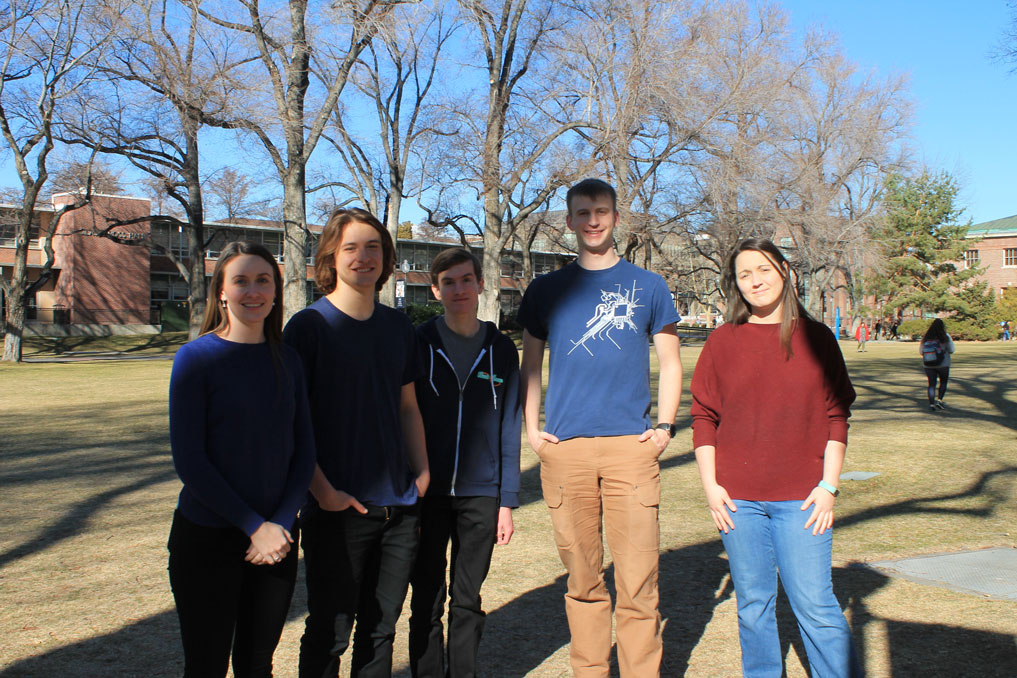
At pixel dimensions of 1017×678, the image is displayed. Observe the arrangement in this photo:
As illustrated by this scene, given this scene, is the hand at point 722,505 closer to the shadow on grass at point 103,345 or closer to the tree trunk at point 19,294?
the tree trunk at point 19,294

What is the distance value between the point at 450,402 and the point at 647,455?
2.72ft

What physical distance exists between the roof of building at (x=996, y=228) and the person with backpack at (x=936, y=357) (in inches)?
2542

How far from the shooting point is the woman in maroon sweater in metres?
2.84

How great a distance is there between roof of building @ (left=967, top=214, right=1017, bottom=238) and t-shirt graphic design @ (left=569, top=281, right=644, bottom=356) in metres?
77.9

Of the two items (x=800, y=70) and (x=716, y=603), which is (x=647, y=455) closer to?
(x=716, y=603)

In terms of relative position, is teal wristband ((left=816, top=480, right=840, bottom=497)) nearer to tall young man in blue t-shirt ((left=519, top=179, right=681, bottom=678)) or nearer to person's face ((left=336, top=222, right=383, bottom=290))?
tall young man in blue t-shirt ((left=519, top=179, right=681, bottom=678))

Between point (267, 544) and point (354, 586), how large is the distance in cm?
54

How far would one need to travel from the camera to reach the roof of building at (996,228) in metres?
71.9

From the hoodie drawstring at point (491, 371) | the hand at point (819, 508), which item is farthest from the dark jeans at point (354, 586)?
the hand at point (819, 508)

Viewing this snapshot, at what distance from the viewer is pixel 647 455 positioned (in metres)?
3.15

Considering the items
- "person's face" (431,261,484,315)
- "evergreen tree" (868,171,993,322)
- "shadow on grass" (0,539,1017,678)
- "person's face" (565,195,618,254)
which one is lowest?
"shadow on grass" (0,539,1017,678)

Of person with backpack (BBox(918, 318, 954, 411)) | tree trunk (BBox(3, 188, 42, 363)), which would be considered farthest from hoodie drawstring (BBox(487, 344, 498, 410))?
tree trunk (BBox(3, 188, 42, 363))

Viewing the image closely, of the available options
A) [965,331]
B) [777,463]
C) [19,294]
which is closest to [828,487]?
[777,463]

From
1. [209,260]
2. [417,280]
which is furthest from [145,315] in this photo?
[417,280]
